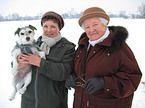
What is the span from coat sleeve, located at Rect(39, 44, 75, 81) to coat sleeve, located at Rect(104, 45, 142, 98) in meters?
0.45

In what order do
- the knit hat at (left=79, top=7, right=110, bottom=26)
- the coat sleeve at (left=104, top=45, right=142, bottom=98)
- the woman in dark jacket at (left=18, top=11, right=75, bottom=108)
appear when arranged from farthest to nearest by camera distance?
the woman in dark jacket at (left=18, top=11, right=75, bottom=108)
the knit hat at (left=79, top=7, right=110, bottom=26)
the coat sleeve at (left=104, top=45, right=142, bottom=98)

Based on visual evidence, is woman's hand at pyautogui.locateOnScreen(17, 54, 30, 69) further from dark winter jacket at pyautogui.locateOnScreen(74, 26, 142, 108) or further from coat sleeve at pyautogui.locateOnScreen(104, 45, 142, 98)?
coat sleeve at pyautogui.locateOnScreen(104, 45, 142, 98)

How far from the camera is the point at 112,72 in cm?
104

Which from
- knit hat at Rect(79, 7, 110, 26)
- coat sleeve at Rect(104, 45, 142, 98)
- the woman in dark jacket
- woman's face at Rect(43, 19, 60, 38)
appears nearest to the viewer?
coat sleeve at Rect(104, 45, 142, 98)

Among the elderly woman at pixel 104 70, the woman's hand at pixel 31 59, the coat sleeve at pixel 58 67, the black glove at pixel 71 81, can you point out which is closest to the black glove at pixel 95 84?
the elderly woman at pixel 104 70

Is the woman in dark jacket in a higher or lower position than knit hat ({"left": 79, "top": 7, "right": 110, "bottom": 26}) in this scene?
lower

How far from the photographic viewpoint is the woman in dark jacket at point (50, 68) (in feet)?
4.00

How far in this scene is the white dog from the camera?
128 cm

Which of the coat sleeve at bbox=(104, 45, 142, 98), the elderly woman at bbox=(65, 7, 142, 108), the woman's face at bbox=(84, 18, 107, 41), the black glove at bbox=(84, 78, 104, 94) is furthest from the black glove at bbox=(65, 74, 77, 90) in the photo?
the woman's face at bbox=(84, 18, 107, 41)

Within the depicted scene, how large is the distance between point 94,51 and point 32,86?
33.0 inches

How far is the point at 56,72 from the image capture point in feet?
3.94

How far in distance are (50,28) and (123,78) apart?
975 mm

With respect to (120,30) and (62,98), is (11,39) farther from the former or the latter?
(120,30)

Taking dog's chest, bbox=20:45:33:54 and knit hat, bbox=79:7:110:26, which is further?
dog's chest, bbox=20:45:33:54
